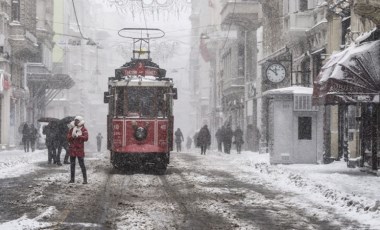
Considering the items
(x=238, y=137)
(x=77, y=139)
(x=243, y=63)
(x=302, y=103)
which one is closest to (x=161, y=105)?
(x=77, y=139)

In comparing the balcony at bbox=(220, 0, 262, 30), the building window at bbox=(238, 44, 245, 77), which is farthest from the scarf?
the building window at bbox=(238, 44, 245, 77)

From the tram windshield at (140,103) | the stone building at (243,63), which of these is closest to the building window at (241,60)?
the stone building at (243,63)

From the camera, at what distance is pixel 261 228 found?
403 inches

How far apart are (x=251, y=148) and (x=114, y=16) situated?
262 ft

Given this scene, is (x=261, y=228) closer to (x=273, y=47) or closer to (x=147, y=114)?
(x=147, y=114)

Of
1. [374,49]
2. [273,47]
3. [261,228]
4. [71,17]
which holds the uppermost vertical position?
[71,17]

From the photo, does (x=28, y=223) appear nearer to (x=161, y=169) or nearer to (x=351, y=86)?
(x=351, y=86)

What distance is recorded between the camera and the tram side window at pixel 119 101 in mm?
22078

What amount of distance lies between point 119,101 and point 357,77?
694 cm

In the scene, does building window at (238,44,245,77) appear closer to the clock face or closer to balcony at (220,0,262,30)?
balcony at (220,0,262,30)

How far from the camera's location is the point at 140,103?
872 inches

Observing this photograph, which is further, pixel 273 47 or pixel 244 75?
pixel 244 75

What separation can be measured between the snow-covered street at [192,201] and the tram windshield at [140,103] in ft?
6.17

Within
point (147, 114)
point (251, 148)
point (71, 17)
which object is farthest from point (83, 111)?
point (147, 114)
